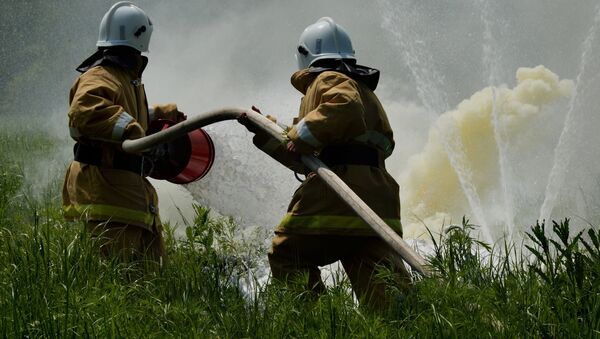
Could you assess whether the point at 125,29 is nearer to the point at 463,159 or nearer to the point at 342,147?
the point at 342,147

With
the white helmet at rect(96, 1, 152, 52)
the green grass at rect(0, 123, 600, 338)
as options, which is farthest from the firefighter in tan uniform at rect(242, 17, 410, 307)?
the white helmet at rect(96, 1, 152, 52)

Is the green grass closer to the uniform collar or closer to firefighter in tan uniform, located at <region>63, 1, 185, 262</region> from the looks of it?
firefighter in tan uniform, located at <region>63, 1, 185, 262</region>

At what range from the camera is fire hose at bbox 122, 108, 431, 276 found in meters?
3.73

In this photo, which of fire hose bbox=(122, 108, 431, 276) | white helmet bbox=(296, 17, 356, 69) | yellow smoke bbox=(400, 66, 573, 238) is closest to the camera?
fire hose bbox=(122, 108, 431, 276)

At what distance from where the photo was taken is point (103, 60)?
16.4 feet

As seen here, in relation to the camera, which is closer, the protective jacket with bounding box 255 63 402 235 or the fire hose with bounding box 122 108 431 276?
the fire hose with bounding box 122 108 431 276

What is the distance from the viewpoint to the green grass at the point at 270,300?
9.84 feet

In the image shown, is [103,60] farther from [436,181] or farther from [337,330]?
[436,181]

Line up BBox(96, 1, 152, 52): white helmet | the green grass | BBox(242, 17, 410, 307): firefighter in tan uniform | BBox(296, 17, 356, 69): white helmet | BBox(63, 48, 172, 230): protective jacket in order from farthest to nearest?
BBox(96, 1, 152, 52): white helmet → BBox(296, 17, 356, 69): white helmet → BBox(63, 48, 172, 230): protective jacket → BBox(242, 17, 410, 307): firefighter in tan uniform → the green grass

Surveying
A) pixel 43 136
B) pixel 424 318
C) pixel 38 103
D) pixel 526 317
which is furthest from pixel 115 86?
pixel 38 103

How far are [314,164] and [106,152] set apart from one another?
1.18 metres

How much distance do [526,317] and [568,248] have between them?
A: 0.25 metres

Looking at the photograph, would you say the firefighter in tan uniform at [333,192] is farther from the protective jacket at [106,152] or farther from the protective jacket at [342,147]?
the protective jacket at [106,152]

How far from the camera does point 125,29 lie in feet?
16.8
